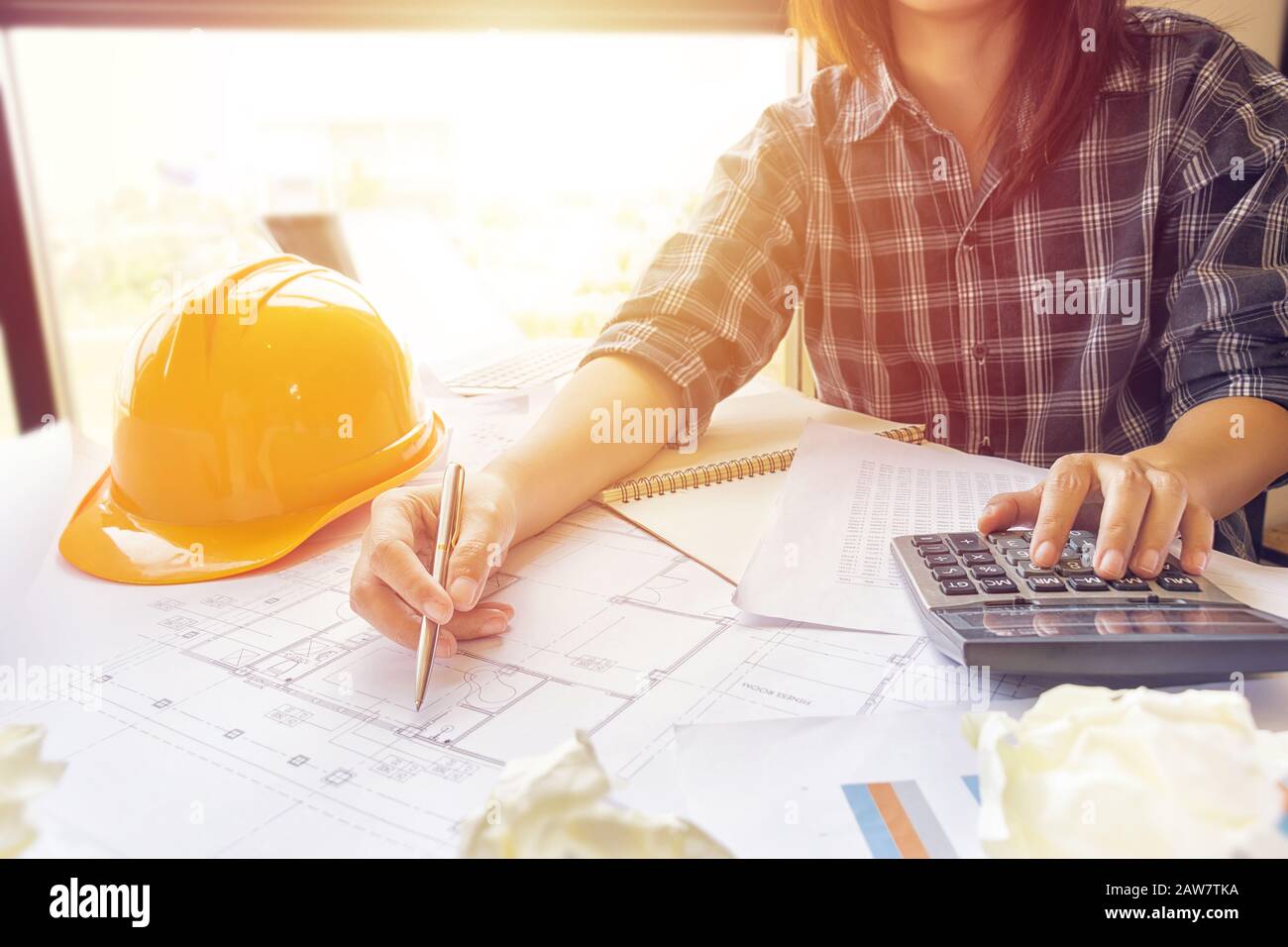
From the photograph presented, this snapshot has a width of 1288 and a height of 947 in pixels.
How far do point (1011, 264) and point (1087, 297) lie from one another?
0.26 feet

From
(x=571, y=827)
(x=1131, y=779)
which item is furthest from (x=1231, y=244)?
(x=571, y=827)

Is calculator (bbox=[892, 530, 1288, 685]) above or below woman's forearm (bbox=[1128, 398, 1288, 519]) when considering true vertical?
below

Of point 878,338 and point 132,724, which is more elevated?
point 878,338

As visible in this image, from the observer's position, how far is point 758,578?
537 mm

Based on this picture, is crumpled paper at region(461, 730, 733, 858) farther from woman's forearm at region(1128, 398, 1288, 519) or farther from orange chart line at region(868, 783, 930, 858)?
woman's forearm at region(1128, 398, 1288, 519)

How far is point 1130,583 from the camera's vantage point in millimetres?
461

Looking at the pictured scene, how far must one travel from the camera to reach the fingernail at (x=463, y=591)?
491 millimetres

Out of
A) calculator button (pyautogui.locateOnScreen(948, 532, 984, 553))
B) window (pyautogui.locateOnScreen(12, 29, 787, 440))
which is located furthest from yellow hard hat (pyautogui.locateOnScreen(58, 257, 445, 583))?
window (pyautogui.locateOnScreen(12, 29, 787, 440))

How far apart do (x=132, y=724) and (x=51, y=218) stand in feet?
5.38

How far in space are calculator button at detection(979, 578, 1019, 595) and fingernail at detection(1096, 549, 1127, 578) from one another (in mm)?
51

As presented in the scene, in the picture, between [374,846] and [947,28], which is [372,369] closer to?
[374,846]

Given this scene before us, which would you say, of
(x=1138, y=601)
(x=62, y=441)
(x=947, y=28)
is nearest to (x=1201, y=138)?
(x=947, y=28)

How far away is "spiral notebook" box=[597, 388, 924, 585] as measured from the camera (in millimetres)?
608
